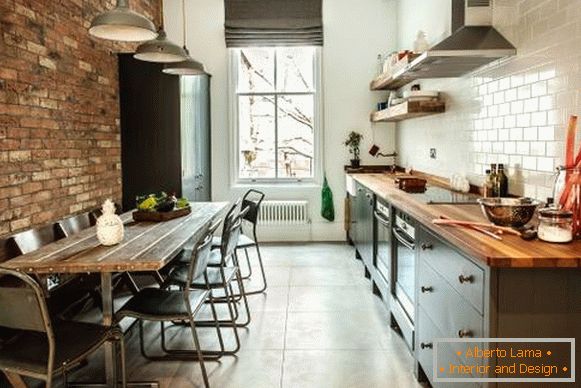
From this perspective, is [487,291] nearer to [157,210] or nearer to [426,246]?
[426,246]

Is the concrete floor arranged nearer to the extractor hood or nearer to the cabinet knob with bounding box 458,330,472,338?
the cabinet knob with bounding box 458,330,472,338

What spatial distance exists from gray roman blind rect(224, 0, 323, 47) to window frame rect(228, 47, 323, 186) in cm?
24

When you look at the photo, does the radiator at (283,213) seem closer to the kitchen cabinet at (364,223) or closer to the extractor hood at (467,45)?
the kitchen cabinet at (364,223)

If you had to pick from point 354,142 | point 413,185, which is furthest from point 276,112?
point 413,185

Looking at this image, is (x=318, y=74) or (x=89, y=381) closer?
(x=89, y=381)

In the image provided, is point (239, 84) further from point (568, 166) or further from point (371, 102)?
point (568, 166)

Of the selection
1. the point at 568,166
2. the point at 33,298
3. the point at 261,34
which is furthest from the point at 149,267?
Result: the point at 261,34

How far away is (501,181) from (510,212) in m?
1.12

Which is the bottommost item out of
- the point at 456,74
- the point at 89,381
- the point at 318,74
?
the point at 89,381

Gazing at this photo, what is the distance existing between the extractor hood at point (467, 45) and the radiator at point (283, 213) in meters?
3.14

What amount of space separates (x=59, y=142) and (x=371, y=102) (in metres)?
4.02

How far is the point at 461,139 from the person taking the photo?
407 cm

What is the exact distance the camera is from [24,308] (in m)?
2.00

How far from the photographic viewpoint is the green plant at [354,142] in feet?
21.5
